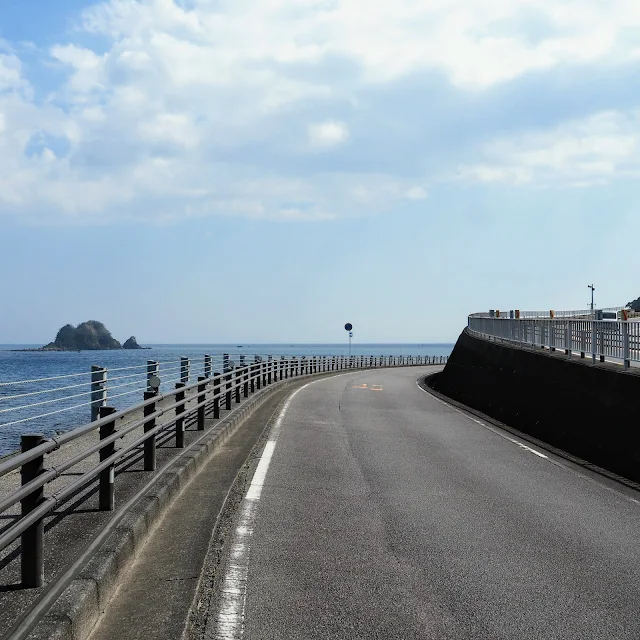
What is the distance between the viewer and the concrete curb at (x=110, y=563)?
13.5ft

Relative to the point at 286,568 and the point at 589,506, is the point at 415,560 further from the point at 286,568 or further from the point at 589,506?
the point at 589,506

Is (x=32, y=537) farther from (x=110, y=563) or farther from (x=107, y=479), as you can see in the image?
(x=107, y=479)

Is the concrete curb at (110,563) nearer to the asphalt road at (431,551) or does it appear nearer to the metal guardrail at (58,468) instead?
the metal guardrail at (58,468)

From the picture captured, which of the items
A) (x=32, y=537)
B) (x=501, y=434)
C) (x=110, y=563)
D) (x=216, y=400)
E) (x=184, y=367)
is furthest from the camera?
(x=184, y=367)

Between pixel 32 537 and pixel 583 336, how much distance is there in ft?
45.4

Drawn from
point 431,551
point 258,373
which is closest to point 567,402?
point 431,551

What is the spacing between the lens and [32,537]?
15.0ft

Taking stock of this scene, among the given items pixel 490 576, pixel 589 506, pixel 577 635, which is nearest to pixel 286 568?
pixel 490 576

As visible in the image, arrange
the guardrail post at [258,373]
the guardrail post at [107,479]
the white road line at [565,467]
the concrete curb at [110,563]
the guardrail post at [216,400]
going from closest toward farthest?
the concrete curb at [110,563], the guardrail post at [107,479], the white road line at [565,467], the guardrail post at [216,400], the guardrail post at [258,373]

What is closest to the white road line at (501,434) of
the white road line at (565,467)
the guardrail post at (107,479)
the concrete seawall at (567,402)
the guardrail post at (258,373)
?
the white road line at (565,467)

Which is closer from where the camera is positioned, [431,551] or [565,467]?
[431,551]

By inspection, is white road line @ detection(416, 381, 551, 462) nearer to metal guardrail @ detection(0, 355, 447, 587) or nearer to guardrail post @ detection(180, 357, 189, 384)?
metal guardrail @ detection(0, 355, 447, 587)

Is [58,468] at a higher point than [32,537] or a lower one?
higher

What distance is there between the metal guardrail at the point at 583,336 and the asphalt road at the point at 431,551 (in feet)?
9.82
